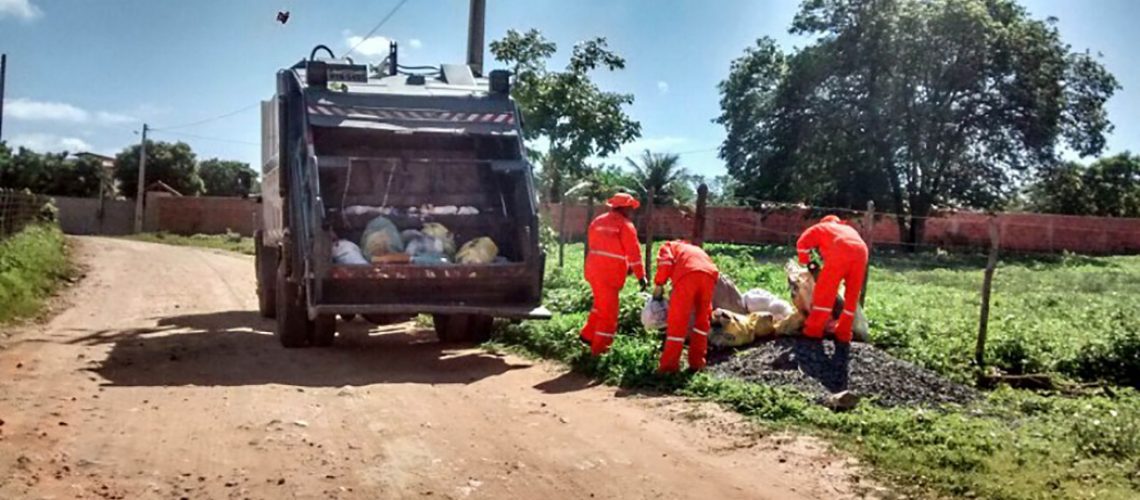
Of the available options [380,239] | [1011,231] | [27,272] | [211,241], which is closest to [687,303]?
[380,239]

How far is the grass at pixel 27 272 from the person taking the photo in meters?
12.6

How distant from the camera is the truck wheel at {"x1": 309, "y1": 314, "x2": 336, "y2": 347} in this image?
9.89 meters

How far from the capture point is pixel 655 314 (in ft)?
29.5

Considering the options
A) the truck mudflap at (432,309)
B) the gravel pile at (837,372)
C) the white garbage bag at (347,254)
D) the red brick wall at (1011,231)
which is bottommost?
the gravel pile at (837,372)

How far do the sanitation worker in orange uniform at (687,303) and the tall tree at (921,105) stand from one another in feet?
80.7

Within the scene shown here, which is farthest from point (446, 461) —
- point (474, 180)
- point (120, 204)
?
point (120, 204)

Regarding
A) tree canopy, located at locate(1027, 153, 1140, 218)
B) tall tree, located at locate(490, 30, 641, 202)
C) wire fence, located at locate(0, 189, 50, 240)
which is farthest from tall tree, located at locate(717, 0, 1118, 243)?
wire fence, located at locate(0, 189, 50, 240)

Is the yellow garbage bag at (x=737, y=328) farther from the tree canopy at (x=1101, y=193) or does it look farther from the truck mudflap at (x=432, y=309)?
the tree canopy at (x=1101, y=193)

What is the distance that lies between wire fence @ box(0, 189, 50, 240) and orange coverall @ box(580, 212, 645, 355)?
13.1 metres

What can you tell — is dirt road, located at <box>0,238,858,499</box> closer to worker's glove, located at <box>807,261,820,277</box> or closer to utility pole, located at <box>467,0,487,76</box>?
worker's glove, located at <box>807,261,820,277</box>

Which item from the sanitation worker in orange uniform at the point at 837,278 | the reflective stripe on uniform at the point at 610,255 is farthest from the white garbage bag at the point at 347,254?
the sanitation worker in orange uniform at the point at 837,278

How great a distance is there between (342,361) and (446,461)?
3826 millimetres

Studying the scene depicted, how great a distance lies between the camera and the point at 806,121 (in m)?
34.4

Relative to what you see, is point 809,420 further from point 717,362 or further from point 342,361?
point 342,361
